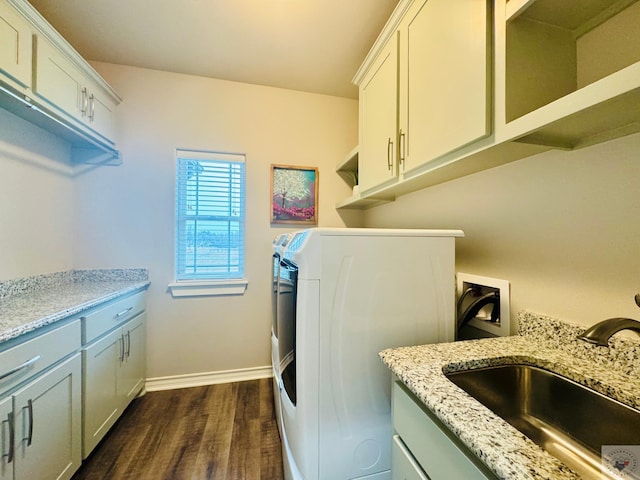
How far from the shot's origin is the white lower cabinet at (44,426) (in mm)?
956

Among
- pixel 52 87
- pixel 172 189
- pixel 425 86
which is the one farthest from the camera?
pixel 172 189

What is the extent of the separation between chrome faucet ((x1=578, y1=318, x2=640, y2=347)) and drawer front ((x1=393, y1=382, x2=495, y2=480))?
37 cm

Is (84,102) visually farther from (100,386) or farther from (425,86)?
(425,86)

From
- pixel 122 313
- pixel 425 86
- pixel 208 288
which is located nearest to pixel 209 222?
pixel 208 288

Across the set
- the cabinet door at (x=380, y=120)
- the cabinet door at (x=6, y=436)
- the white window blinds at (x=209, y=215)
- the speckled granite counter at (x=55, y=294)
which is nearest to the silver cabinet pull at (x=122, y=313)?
the speckled granite counter at (x=55, y=294)

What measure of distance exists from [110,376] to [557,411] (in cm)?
222

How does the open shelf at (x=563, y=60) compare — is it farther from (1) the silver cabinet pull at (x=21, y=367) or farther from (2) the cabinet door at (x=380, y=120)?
(1) the silver cabinet pull at (x=21, y=367)

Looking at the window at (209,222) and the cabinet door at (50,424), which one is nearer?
the cabinet door at (50,424)

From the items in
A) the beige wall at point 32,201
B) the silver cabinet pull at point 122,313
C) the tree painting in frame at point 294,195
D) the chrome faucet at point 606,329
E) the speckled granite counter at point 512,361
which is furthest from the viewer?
the tree painting in frame at point 294,195

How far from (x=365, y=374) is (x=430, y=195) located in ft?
3.81

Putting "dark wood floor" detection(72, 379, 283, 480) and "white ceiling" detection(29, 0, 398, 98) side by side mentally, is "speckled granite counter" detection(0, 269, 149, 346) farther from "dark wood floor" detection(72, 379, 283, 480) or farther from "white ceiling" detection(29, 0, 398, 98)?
"white ceiling" detection(29, 0, 398, 98)

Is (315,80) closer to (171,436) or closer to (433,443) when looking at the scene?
(433,443)

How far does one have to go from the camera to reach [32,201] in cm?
167

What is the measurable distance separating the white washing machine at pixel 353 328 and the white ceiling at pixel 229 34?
152 centimetres
